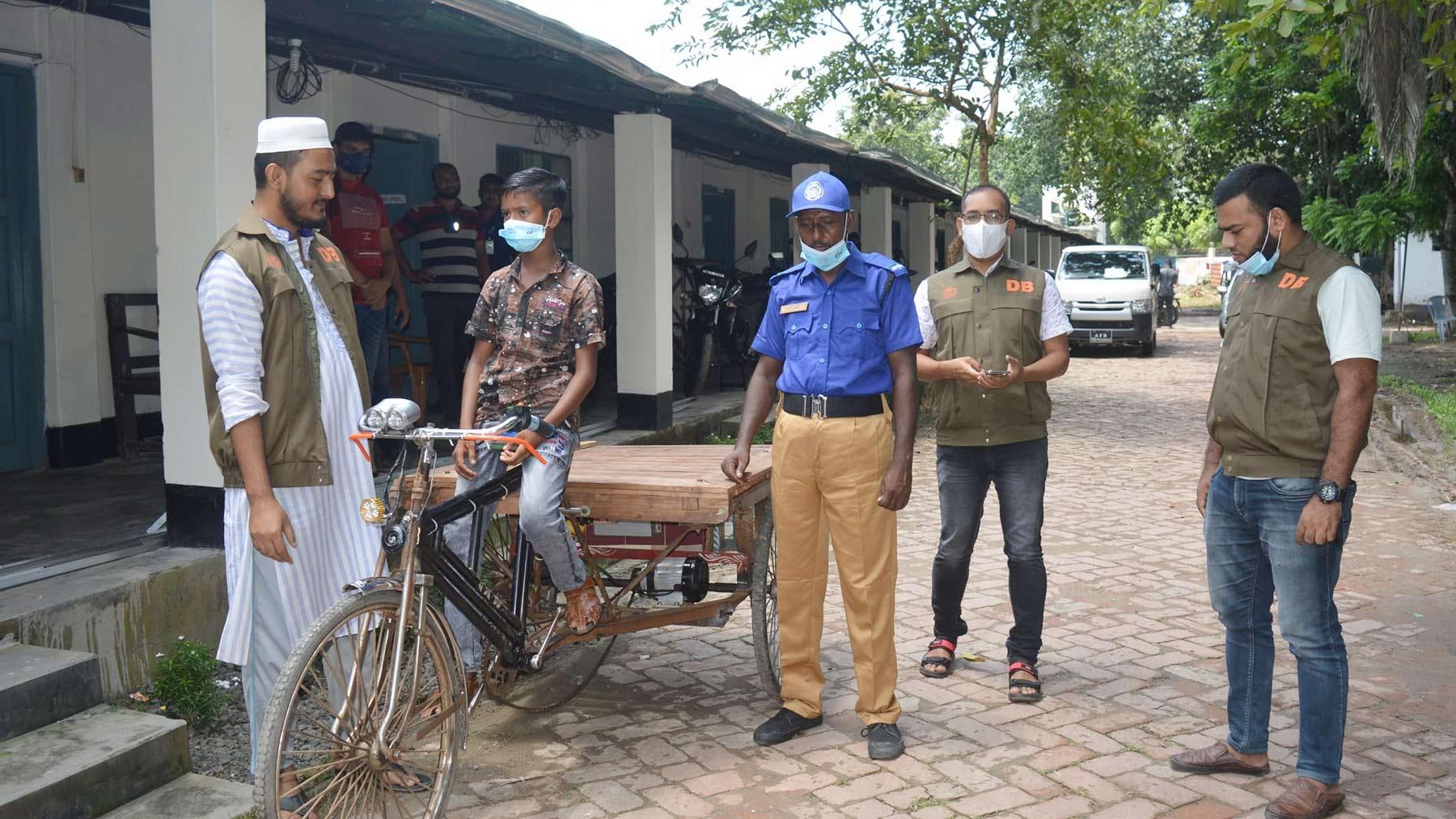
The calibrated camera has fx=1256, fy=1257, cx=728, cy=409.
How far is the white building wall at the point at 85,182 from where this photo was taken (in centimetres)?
752

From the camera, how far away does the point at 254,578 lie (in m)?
3.51

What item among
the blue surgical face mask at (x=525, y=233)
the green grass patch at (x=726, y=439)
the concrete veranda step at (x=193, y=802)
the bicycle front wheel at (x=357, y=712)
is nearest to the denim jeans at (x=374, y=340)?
the green grass patch at (x=726, y=439)

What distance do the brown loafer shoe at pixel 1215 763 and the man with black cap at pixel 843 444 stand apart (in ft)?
3.05

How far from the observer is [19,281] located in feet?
24.4

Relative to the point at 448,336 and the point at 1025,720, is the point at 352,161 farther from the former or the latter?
the point at 1025,720

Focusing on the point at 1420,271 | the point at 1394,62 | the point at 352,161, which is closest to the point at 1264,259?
the point at 352,161

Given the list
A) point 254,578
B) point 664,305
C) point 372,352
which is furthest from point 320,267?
point 664,305

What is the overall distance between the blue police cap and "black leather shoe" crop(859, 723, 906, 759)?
1792mm

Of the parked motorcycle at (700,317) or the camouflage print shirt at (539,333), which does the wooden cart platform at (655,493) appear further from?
the parked motorcycle at (700,317)

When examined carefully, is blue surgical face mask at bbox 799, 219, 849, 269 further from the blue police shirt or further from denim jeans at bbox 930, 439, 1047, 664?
denim jeans at bbox 930, 439, 1047, 664

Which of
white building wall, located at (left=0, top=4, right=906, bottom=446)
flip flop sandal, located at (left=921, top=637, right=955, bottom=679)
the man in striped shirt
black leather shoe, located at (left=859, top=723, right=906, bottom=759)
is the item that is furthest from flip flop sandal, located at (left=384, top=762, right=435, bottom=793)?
the man in striped shirt

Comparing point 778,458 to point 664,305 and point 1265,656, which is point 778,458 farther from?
point 664,305

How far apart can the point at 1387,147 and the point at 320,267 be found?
11.6 metres

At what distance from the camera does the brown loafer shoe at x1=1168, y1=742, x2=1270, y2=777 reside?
4.10 m
